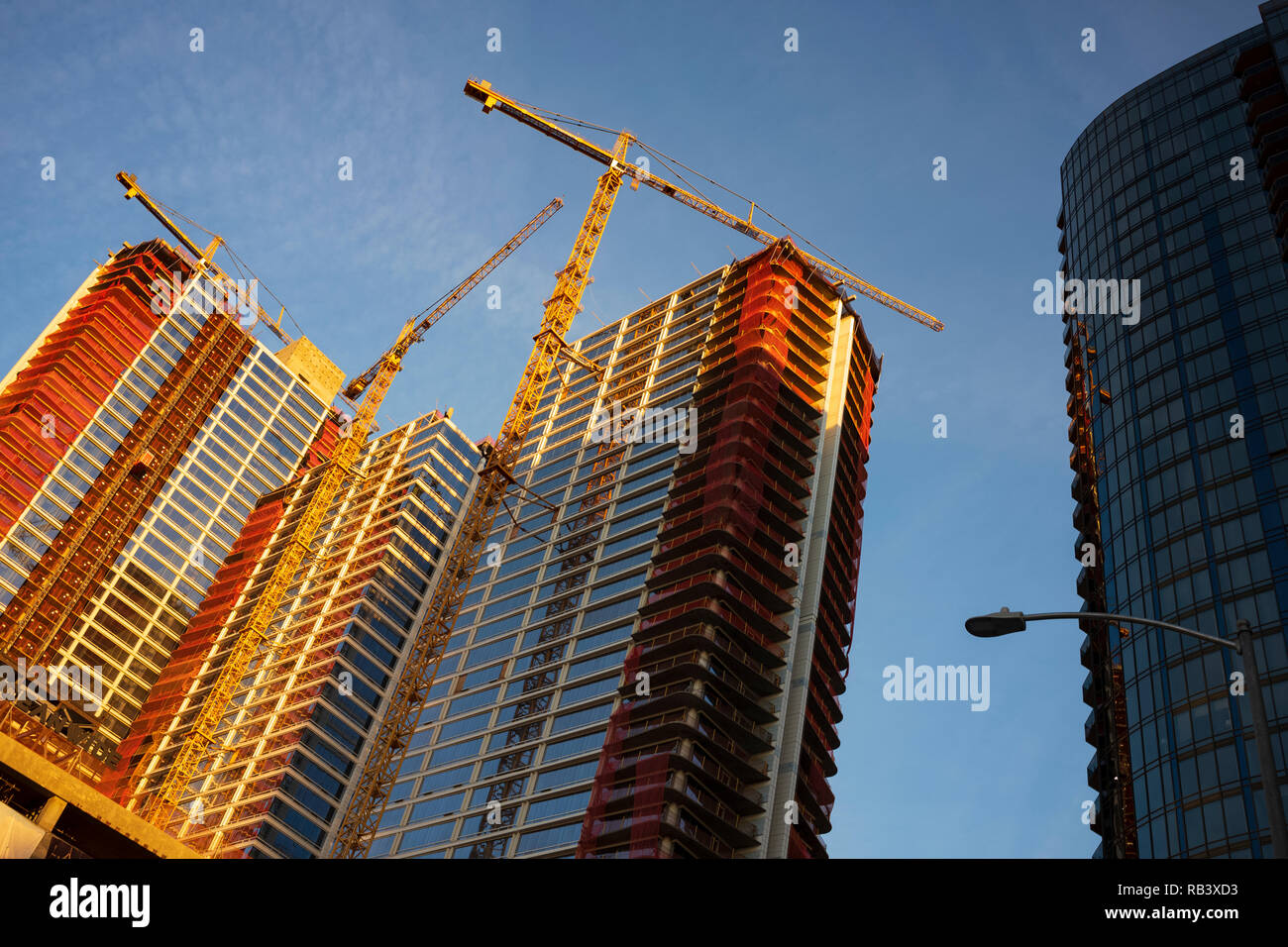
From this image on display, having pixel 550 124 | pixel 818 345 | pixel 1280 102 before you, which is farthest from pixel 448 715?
pixel 1280 102

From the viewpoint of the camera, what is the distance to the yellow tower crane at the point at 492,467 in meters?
98.9

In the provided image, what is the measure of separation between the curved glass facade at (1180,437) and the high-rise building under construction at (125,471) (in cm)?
11201

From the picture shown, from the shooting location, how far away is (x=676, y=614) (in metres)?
105

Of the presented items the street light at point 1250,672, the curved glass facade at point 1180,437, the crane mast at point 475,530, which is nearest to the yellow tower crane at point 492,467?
the crane mast at point 475,530

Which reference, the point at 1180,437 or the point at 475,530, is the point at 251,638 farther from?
the point at 1180,437

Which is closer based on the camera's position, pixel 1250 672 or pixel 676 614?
pixel 1250 672

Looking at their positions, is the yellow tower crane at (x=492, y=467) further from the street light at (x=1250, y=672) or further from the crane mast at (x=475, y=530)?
the street light at (x=1250, y=672)

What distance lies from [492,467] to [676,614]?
21.1 m

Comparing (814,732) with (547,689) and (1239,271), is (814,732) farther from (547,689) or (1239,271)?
(1239,271)

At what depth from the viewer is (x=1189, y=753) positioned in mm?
75062

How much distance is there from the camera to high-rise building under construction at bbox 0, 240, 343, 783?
15338 cm

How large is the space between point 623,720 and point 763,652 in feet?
44.1

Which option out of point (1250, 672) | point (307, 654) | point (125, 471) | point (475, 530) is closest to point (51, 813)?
point (1250, 672)
